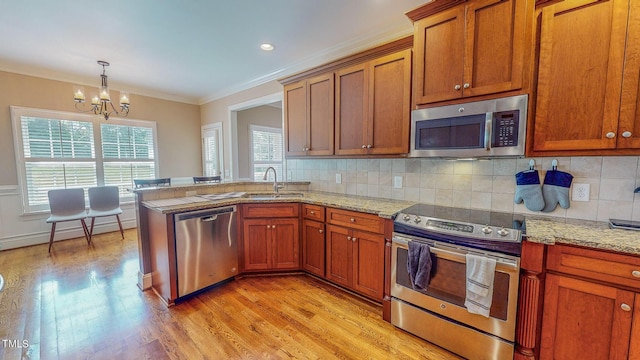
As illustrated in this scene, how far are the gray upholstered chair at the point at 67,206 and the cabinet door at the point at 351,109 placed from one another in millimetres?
4090

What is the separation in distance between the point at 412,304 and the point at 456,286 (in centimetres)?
38

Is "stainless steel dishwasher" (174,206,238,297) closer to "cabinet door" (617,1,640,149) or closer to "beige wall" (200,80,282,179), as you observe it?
"beige wall" (200,80,282,179)

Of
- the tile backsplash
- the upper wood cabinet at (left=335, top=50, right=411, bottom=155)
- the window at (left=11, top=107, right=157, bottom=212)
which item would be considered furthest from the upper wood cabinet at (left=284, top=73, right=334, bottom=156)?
the window at (left=11, top=107, right=157, bottom=212)

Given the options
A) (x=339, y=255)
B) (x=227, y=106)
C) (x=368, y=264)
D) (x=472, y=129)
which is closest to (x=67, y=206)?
(x=227, y=106)

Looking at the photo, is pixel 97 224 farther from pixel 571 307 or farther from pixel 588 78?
pixel 588 78

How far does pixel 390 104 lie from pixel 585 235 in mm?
1605

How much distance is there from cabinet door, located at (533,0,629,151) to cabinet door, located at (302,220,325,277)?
1923 millimetres

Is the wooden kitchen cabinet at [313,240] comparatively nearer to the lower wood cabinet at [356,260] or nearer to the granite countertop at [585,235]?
the lower wood cabinet at [356,260]

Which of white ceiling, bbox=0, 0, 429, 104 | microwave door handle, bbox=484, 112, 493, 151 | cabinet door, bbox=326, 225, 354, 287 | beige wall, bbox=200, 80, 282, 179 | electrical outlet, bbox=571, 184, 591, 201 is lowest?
Answer: cabinet door, bbox=326, 225, 354, 287

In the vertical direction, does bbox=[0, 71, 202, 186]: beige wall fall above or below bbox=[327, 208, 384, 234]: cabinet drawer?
above

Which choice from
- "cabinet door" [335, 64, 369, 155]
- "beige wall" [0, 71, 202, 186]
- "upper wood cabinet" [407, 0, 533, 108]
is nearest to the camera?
"upper wood cabinet" [407, 0, 533, 108]

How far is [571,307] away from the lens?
4.68 ft

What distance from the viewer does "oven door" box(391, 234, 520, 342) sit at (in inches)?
60.6

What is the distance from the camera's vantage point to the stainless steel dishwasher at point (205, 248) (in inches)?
91.0
